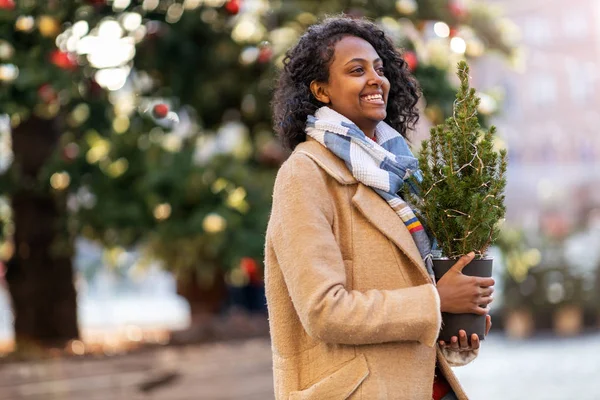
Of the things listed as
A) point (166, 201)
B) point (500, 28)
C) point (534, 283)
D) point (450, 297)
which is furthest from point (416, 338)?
point (534, 283)

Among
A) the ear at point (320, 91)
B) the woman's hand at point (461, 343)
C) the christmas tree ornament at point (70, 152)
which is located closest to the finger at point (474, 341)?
the woman's hand at point (461, 343)

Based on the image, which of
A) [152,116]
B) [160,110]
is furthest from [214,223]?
[152,116]

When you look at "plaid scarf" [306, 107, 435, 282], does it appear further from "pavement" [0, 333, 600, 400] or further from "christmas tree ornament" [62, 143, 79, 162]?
"pavement" [0, 333, 600, 400]

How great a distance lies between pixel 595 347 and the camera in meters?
15.1

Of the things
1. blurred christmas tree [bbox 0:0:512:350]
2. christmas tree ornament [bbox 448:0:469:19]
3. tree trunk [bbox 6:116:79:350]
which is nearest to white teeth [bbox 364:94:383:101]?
blurred christmas tree [bbox 0:0:512:350]

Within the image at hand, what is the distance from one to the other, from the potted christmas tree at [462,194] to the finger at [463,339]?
0.01 meters

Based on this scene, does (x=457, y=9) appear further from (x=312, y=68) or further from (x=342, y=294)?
(x=342, y=294)

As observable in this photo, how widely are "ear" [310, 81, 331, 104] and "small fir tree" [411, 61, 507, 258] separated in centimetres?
27

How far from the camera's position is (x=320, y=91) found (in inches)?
104

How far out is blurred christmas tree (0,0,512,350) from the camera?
6.35 meters

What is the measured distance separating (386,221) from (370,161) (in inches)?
6.2

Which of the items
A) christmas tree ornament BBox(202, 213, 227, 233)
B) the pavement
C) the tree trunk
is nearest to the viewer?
christmas tree ornament BBox(202, 213, 227, 233)

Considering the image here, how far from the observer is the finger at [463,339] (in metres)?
2.50

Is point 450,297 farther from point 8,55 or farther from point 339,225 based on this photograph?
point 8,55
